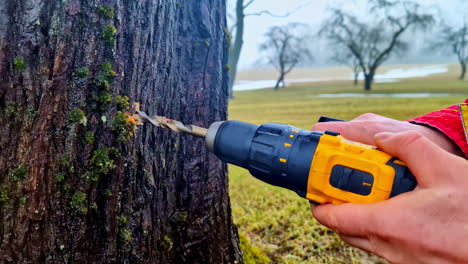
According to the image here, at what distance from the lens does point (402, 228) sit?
68 centimetres

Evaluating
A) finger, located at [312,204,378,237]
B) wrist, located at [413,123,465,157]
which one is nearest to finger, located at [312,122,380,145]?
wrist, located at [413,123,465,157]

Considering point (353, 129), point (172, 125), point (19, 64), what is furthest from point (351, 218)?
point (19, 64)

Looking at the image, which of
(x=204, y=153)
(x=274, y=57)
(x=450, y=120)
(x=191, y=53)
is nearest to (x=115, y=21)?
(x=191, y=53)

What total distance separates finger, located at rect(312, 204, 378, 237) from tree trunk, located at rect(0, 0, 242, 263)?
0.64 metres

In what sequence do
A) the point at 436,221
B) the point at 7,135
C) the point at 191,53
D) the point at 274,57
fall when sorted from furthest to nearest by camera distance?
the point at 274,57
the point at 191,53
the point at 7,135
the point at 436,221

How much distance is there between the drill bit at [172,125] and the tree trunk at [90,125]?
0.13 feet

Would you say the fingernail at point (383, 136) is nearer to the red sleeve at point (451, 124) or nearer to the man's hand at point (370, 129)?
the man's hand at point (370, 129)

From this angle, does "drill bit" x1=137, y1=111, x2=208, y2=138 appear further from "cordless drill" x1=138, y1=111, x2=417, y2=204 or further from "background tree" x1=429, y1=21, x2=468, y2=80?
"background tree" x1=429, y1=21, x2=468, y2=80

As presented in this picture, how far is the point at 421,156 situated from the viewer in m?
0.72

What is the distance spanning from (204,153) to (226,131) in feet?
1.44

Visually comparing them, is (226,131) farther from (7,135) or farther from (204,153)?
(7,135)

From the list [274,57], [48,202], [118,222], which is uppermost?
[274,57]

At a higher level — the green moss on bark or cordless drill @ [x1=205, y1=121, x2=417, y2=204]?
the green moss on bark

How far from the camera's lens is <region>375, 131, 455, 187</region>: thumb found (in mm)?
689
